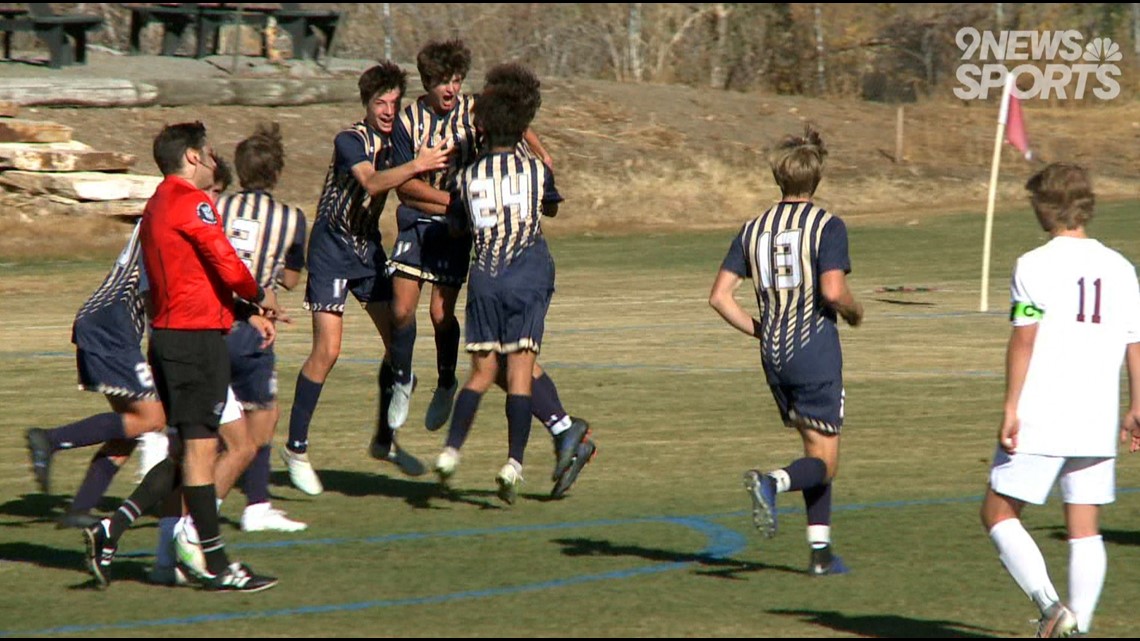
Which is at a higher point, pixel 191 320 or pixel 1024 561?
pixel 191 320

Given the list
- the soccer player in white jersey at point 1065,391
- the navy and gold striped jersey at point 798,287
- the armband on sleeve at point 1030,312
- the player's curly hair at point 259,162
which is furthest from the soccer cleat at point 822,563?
the player's curly hair at point 259,162

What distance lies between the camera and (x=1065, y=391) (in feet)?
19.3

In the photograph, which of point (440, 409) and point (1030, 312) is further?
point (440, 409)

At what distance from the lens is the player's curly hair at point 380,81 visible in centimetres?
934

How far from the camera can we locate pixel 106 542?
6895mm

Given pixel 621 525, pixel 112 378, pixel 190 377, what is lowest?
pixel 621 525

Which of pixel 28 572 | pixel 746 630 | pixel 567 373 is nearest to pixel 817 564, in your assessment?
pixel 746 630

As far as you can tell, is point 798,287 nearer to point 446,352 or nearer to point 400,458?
point 400,458

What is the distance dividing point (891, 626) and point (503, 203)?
10.3 feet

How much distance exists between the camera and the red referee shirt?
22.0ft

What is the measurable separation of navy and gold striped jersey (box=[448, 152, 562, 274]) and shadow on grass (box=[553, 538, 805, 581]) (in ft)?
4.81

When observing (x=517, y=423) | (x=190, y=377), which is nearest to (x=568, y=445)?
(x=517, y=423)

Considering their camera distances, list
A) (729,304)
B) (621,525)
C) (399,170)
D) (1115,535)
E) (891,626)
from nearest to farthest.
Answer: (891,626), (729,304), (1115,535), (621,525), (399,170)

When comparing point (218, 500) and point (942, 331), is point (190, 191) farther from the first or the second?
point (942, 331)
